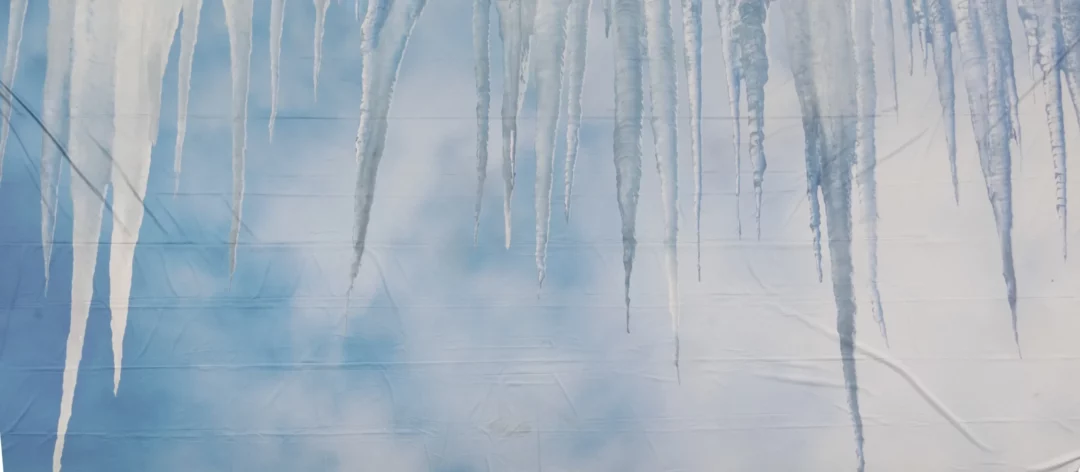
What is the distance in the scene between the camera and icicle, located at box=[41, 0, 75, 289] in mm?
1751

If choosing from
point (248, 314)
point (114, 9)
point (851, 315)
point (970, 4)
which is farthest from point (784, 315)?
point (114, 9)

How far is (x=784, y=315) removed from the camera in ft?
5.92

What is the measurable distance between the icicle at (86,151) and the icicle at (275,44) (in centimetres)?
36

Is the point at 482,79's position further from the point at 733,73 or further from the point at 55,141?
the point at 55,141

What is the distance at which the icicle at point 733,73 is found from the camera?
6.00 ft

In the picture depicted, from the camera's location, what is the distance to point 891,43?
6.19 feet

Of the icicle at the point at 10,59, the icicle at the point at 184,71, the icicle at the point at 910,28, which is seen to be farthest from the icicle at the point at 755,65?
A: the icicle at the point at 10,59

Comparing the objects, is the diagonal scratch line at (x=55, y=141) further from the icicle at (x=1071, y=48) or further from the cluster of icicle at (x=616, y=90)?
the icicle at (x=1071, y=48)

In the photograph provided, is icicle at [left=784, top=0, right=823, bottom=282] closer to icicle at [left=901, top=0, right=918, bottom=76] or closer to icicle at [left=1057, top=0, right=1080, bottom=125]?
icicle at [left=901, top=0, right=918, bottom=76]

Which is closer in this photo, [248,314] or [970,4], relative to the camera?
[248,314]

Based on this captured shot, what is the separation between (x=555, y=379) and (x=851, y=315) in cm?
71

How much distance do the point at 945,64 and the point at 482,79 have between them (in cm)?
112

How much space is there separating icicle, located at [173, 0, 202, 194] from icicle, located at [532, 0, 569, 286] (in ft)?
2.59

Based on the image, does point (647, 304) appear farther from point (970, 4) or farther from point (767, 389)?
point (970, 4)
